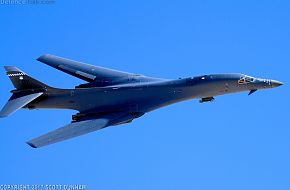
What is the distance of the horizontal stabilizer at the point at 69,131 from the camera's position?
4619 cm

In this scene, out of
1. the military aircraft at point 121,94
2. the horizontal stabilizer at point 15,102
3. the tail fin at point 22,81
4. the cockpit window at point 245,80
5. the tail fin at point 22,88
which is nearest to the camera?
the military aircraft at point 121,94

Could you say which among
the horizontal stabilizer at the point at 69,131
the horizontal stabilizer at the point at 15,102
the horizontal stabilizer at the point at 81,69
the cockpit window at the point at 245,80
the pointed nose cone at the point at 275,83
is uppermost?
the horizontal stabilizer at the point at 81,69

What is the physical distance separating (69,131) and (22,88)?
8.30 metres

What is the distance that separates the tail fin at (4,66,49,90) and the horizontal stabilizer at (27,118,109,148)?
6.10 meters

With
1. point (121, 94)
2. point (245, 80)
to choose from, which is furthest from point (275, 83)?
point (121, 94)

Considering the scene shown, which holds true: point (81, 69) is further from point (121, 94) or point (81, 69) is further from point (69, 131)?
point (69, 131)

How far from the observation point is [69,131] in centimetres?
4866

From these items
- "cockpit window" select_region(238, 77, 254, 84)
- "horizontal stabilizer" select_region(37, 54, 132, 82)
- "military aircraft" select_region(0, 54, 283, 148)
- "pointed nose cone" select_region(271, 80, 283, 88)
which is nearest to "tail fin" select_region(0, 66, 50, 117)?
"military aircraft" select_region(0, 54, 283, 148)

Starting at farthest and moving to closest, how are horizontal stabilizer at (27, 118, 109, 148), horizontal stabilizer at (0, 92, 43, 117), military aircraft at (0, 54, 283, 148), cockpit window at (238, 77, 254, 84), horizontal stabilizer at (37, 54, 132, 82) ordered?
horizontal stabilizer at (37, 54, 132, 82) < cockpit window at (238, 77, 254, 84) < horizontal stabilizer at (0, 92, 43, 117) < military aircraft at (0, 54, 283, 148) < horizontal stabilizer at (27, 118, 109, 148)

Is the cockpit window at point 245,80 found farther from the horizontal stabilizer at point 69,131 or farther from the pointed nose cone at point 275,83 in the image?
the horizontal stabilizer at point 69,131

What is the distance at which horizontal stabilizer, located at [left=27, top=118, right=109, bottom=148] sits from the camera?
4619 centimetres

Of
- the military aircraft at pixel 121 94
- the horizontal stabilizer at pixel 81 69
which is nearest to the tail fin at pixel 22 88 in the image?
the military aircraft at pixel 121 94

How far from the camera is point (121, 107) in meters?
52.2

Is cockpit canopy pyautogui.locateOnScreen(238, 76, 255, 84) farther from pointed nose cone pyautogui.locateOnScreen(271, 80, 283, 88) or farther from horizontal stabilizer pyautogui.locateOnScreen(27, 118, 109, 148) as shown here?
horizontal stabilizer pyautogui.locateOnScreen(27, 118, 109, 148)
